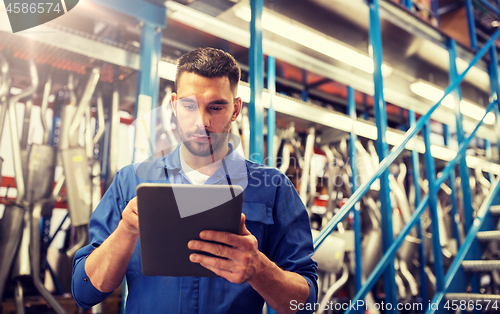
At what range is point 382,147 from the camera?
91.0 inches

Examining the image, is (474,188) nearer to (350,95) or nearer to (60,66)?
(350,95)

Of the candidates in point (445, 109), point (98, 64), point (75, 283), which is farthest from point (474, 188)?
point (75, 283)

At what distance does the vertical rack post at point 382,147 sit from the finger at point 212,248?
5.40ft

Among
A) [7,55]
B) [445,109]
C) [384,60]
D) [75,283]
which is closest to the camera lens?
[75,283]

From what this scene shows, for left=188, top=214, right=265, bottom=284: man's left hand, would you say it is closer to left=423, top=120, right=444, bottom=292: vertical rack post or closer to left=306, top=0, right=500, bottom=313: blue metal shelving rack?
left=306, top=0, right=500, bottom=313: blue metal shelving rack

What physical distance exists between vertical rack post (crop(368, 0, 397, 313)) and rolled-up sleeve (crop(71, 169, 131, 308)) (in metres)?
1.65

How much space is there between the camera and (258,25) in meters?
1.97

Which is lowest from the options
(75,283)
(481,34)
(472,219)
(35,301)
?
(35,301)

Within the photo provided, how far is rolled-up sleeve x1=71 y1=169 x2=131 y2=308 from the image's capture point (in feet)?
3.41

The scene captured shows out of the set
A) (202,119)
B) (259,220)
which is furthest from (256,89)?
(259,220)

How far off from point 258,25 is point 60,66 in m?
1.33

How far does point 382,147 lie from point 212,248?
1.80 metres

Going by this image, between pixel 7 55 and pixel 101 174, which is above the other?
pixel 7 55

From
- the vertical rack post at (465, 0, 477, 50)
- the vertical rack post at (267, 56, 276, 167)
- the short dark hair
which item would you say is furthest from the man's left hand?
the vertical rack post at (465, 0, 477, 50)
